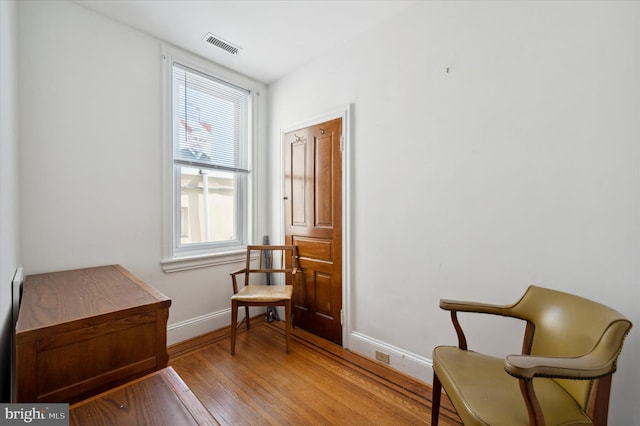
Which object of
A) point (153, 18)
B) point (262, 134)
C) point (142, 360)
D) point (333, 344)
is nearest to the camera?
point (142, 360)

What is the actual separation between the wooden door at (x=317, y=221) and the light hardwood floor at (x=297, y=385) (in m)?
0.31

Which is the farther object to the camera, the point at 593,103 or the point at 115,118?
the point at 115,118

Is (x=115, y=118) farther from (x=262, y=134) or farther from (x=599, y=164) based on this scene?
(x=599, y=164)

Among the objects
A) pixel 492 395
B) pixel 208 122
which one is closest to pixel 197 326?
pixel 208 122

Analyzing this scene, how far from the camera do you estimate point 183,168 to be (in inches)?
99.3

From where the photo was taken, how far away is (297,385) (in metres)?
1.83

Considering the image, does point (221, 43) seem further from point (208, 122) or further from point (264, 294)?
point (264, 294)

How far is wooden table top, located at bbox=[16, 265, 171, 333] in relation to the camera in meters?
1.06

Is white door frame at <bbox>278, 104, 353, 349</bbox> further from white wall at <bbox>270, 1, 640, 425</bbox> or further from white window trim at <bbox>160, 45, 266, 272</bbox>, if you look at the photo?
white window trim at <bbox>160, 45, 266, 272</bbox>

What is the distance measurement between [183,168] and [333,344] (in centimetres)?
217

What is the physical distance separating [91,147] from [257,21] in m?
1.58

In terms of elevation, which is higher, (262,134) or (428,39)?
(428,39)

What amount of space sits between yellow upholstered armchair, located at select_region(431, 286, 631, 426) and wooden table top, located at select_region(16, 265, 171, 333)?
1.37 metres

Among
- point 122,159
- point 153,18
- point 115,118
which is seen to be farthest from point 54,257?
point 153,18
